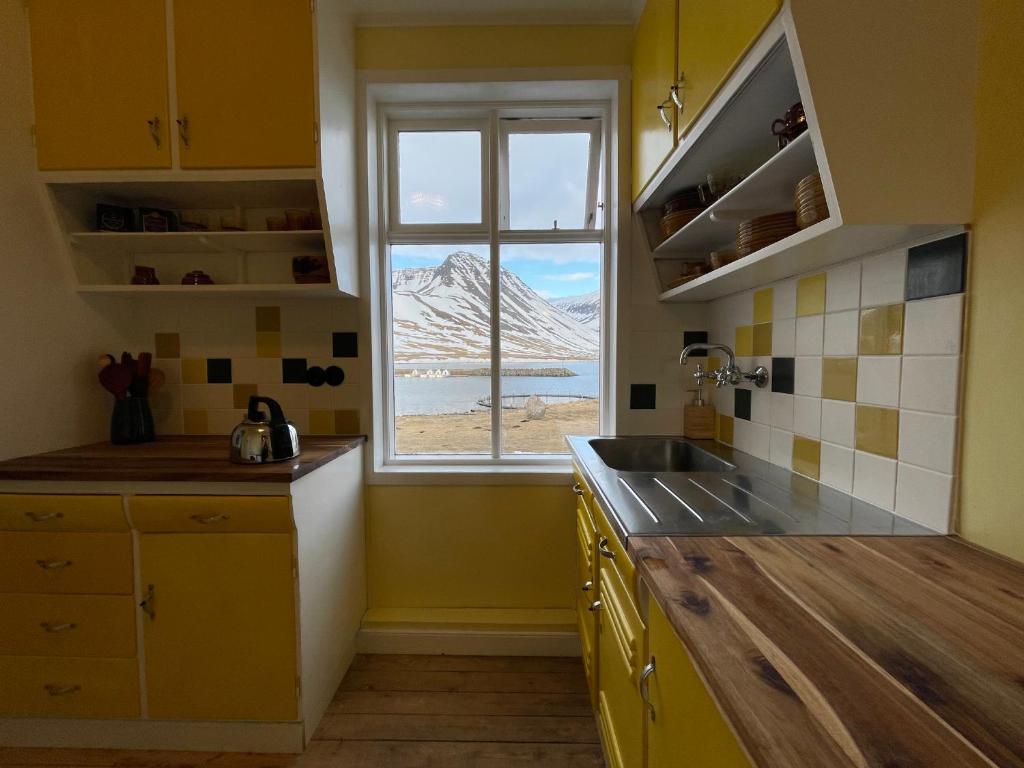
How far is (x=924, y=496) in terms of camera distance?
0.93 metres

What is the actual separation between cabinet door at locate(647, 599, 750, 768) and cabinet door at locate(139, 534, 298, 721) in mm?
1158

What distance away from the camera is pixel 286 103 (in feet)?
5.25

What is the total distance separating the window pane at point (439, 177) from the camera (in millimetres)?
2162

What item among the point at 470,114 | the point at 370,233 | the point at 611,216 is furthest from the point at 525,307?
the point at 470,114

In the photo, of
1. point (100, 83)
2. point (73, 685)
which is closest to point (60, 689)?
point (73, 685)

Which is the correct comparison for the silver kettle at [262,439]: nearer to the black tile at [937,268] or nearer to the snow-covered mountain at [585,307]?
the snow-covered mountain at [585,307]

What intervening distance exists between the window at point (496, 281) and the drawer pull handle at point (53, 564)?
1.16 metres

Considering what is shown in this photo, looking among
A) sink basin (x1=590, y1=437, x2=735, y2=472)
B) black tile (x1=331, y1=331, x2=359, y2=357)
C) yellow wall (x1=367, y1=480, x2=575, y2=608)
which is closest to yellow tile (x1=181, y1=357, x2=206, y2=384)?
black tile (x1=331, y1=331, x2=359, y2=357)

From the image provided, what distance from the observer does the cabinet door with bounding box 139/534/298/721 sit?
1.42 meters

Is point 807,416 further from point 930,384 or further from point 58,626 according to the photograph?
point 58,626

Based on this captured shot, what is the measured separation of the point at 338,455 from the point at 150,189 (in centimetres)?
130

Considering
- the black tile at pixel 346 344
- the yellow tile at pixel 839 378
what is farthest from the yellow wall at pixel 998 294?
the black tile at pixel 346 344

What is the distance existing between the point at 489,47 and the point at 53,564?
8.25ft

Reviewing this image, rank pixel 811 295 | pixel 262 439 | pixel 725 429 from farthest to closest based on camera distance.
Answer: pixel 725 429
pixel 262 439
pixel 811 295
